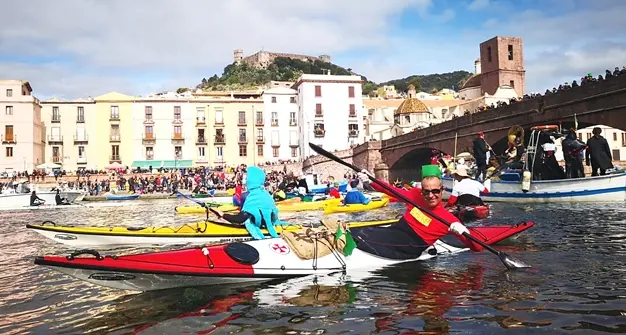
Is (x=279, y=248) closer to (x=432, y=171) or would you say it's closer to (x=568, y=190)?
(x=432, y=171)

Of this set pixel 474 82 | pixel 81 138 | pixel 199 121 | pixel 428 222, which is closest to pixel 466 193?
pixel 428 222

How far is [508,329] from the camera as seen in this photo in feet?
19.2

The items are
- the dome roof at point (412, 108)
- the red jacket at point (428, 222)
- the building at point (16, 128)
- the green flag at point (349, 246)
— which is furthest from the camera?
the dome roof at point (412, 108)

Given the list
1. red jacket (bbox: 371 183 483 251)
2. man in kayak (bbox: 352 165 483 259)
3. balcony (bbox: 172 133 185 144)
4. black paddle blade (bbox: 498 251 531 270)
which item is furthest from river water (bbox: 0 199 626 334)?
balcony (bbox: 172 133 185 144)

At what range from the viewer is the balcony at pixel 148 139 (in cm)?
6819

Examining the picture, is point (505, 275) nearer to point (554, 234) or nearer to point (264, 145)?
point (554, 234)

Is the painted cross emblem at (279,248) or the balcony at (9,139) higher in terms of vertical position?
the balcony at (9,139)

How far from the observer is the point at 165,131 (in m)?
69.1

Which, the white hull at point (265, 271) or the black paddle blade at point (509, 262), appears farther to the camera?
the black paddle blade at point (509, 262)

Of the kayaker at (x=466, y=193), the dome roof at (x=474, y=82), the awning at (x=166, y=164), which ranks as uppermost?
the dome roof at (x=474, y=82)

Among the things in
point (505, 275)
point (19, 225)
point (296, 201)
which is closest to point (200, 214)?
point (296, 201)

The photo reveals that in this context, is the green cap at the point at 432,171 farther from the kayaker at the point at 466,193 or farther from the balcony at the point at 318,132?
the balcony at the point at 318,132

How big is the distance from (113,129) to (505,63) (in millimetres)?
59707

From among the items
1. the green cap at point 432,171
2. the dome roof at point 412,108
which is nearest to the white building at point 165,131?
Answer: the dome roof at point 412,108
